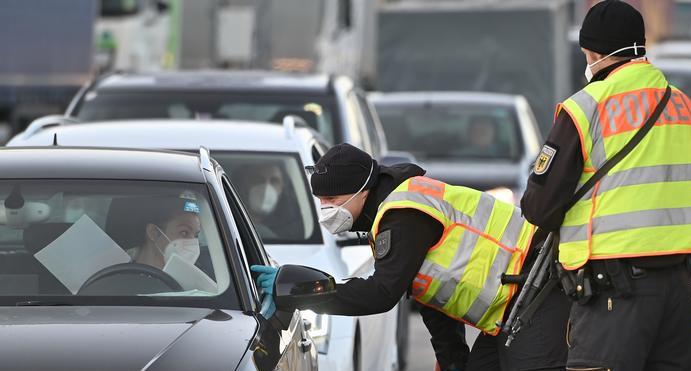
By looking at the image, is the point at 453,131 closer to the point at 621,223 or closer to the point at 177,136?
the point at 177,136

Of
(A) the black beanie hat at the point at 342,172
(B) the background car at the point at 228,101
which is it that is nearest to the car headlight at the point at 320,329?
(A) the black beanie hat at the point at 342,172

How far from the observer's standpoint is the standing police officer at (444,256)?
5887 mm

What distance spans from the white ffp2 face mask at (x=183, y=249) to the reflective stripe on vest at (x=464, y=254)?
0.58 m

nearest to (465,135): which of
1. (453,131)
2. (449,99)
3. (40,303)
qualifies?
(453,131)

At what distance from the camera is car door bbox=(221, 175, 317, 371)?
5.21 m

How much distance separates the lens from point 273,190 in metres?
8.83

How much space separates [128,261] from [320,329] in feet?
5.85

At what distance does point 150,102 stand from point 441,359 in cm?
503

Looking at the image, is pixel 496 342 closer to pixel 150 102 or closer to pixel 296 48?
pixel 150 102

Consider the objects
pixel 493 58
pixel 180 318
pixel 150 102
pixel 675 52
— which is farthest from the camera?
pixel 675 52

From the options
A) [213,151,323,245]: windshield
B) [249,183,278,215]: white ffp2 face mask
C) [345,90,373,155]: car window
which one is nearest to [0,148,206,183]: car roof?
[213,151,323,245]: windshield

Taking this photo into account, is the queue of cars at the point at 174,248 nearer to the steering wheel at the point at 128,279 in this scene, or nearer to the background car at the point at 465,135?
the steering wheel at the point at 128,279

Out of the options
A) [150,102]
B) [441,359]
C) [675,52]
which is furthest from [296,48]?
[441,359]

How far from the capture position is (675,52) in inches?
1089
